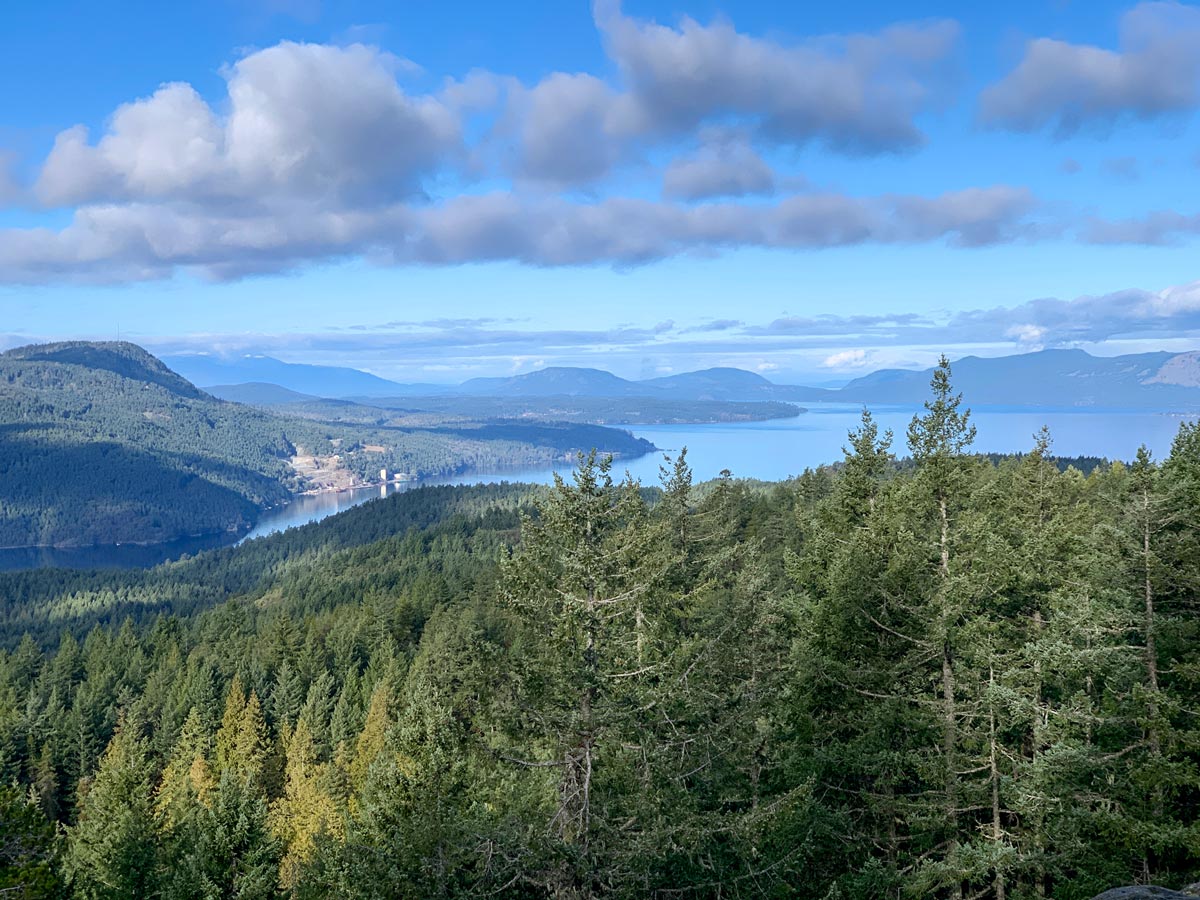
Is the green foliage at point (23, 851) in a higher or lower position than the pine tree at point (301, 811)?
higher

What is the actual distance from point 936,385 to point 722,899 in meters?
13.4

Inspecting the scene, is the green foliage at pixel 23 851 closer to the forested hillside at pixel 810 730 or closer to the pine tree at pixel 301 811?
Result: the forested hillside at pixel 810 730

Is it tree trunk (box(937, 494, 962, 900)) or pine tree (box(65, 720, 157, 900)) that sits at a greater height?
tree trunk (box(937, 494, 962, 900))

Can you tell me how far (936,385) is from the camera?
2050 cm

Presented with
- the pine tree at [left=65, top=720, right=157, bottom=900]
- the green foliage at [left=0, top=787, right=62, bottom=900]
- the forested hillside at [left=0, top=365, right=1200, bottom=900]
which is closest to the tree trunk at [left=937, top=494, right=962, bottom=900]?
the forested hillside at [left=0, top=365, right=1200, bottom=900]

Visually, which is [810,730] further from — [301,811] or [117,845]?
[301,811]

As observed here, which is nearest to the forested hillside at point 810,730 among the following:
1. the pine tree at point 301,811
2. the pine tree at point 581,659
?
the pine tree at point 581,659

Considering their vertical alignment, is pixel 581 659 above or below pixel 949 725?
above

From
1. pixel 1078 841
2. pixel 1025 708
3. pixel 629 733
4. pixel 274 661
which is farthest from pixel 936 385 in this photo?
pixel 274 661

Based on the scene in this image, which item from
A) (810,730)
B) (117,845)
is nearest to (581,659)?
(810,730)

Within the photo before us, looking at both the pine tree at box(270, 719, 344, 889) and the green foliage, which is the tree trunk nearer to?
the green foliage

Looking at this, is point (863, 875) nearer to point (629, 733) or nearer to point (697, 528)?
point (629, 733)

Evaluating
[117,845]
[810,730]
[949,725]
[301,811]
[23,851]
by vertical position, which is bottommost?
[301,811]

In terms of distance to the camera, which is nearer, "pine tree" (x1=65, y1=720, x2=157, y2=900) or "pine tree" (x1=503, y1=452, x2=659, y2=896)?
"pine tree" (x1=503, y1=452, x2=659, y2=896)
